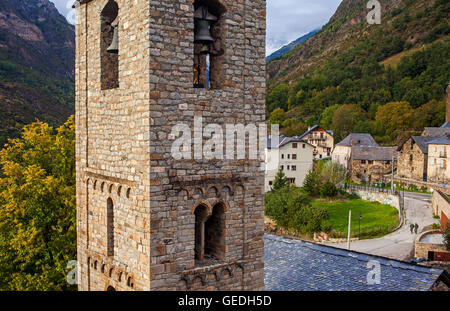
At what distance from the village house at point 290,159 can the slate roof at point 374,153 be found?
9144 mm

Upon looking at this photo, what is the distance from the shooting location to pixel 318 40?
172m

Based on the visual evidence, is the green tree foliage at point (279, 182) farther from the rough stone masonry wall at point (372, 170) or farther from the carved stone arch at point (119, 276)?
the carved stone arch at point (119, 276)

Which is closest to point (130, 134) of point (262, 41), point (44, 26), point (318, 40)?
point (262, 41)

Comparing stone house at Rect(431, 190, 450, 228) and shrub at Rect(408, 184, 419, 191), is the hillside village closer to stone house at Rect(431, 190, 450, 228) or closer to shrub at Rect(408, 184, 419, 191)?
stone house at Rect(431, 190, 450, 228)

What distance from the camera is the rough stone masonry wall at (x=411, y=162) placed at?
54.3 m

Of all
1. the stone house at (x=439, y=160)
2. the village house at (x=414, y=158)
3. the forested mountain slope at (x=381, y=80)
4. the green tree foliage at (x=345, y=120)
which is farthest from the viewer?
the green tree foliage at (x=345, y=120)

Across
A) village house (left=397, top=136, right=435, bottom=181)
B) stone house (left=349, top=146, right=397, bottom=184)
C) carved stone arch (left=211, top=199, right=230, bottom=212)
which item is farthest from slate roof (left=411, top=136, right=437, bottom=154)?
carved stone arch (left=211, top=199, right=230, bottom=212)

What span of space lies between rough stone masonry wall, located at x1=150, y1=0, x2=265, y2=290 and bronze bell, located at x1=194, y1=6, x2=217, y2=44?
36 cm

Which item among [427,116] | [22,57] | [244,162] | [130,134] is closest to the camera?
[130,134]

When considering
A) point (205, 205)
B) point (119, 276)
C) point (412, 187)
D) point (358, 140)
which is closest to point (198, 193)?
point (205, 205)

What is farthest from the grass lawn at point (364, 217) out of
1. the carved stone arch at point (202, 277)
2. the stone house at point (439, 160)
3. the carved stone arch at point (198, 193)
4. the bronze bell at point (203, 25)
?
the bronze bell at point (203, 25)

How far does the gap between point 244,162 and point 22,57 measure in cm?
5141

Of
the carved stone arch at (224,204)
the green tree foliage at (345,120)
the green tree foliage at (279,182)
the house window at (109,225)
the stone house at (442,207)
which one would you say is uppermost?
the green tree foliage at (345,120)
